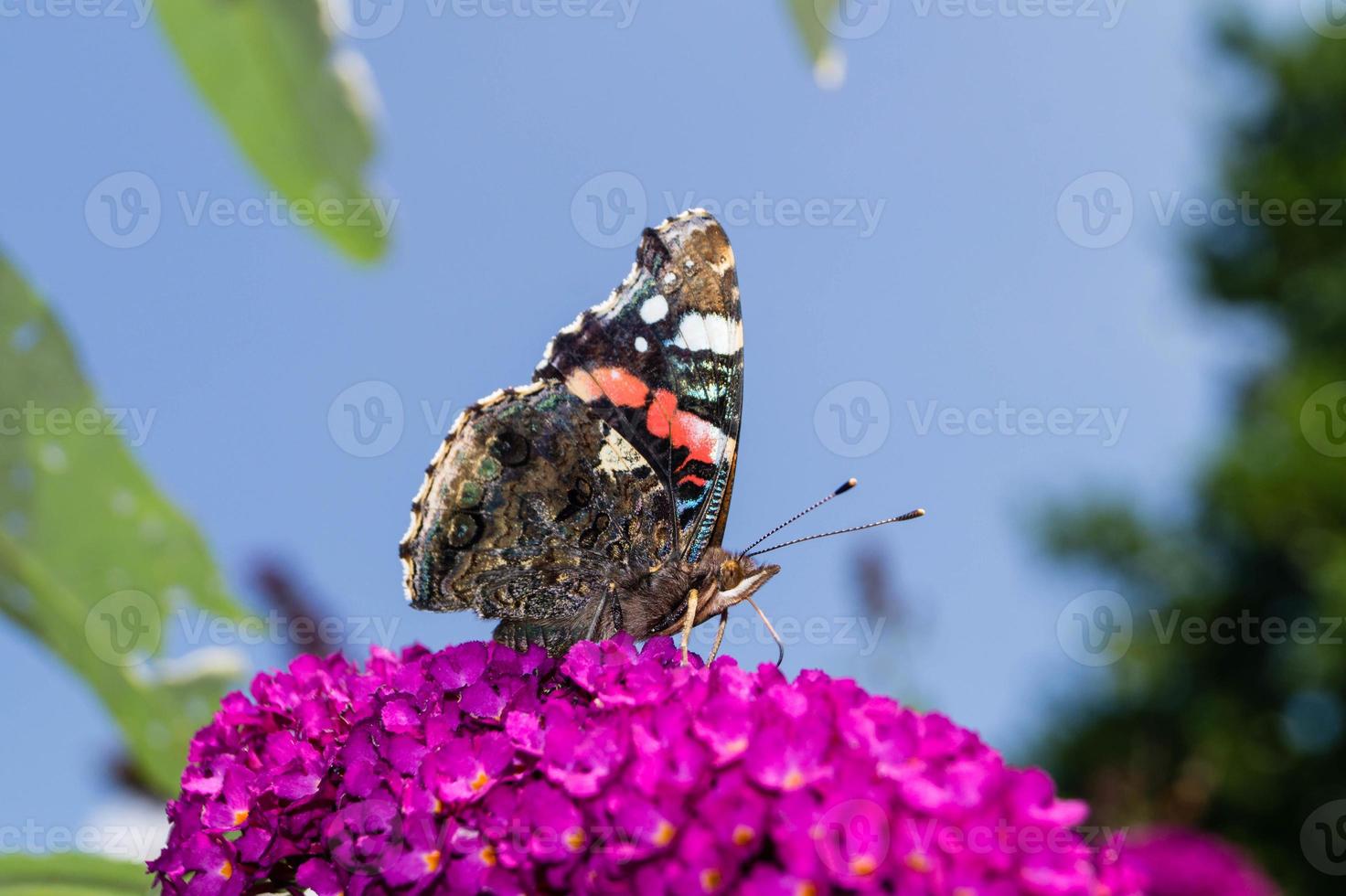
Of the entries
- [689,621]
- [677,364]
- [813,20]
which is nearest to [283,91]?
[813,20]

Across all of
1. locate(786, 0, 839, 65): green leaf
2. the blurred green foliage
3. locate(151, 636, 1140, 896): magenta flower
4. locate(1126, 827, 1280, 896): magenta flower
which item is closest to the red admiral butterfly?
locate(151, 636, 1140, 896): magenta flower

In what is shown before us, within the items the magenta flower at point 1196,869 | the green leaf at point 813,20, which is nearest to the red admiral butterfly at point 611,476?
the green leaf at point 813,20

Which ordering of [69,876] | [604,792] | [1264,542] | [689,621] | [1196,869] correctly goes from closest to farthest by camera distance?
[1196,869], [604,792], [69,876], [689,621], [1264,542]

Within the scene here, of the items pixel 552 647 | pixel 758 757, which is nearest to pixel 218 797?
pixel 552 647

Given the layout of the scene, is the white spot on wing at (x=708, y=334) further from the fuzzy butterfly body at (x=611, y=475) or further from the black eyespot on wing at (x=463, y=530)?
the black eyespot on wing at (x=463, y=530)

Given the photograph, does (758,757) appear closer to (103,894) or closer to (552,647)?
(552,647)

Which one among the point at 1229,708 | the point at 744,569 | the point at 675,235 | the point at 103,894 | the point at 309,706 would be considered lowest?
the point at 103,894

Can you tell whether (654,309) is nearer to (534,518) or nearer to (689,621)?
(534,518)
